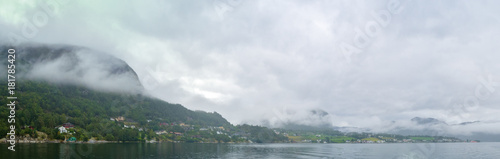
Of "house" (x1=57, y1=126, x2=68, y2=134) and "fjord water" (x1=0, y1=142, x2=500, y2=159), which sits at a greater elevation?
"house" (x1=57, y1=126, x2=68, y2=134)

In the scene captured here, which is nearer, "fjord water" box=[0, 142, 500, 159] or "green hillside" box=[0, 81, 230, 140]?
"fjord water" box=[0, 142, 500, 159]

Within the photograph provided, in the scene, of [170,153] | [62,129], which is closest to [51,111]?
[62,129]

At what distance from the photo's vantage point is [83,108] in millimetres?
178250

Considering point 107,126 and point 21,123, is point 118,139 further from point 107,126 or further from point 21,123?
point 21,123

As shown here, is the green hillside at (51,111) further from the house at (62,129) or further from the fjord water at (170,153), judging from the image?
the fjord water at (170,153)

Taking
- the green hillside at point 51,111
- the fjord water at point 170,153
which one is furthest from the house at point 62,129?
the fjord water at point 170,153

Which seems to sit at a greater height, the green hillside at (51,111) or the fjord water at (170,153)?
the green hillside at (51,111)

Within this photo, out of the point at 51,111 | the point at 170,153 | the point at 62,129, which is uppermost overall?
the point at 51,111

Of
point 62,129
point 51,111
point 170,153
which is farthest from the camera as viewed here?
point 51,111

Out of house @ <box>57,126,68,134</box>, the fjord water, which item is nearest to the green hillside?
house @ <box>57,126,68,134</box>

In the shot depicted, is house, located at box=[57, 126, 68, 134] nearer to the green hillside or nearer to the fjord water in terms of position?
the green hillside

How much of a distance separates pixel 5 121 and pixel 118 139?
2077 inches

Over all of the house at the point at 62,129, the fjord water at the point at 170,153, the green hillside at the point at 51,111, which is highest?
the green hillside at the point at 51,111

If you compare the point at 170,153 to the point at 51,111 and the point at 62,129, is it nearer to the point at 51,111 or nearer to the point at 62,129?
the point at 62,129
